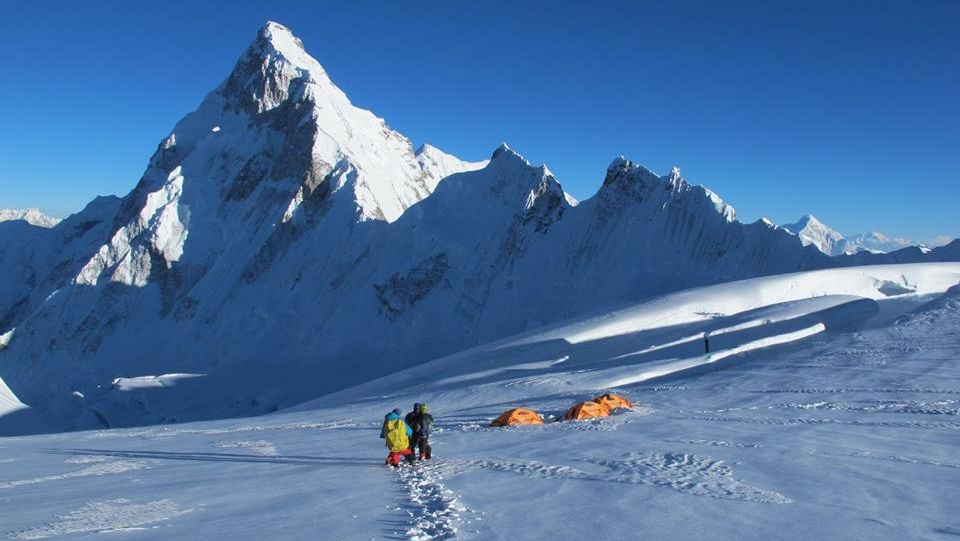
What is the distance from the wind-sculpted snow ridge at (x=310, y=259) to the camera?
5862 cm

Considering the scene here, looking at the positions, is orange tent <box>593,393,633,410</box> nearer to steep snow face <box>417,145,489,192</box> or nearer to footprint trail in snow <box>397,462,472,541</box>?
footprint trail in snow <box>397,462,472,541</box>

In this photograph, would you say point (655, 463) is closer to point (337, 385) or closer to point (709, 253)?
point (709, 253)

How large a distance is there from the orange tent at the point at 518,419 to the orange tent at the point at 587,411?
697mm

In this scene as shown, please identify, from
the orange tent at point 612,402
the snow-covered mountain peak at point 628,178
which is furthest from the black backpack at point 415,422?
the snow-covered mountain peak at point 628,178

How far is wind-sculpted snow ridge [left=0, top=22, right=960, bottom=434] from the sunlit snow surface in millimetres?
22868

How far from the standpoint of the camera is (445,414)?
1947 centimetres

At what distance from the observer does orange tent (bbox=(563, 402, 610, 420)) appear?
51.9 feet

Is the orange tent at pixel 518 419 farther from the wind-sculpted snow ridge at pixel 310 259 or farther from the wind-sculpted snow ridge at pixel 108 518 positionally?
the wind-sculpted snow ridge at pixel 310 259

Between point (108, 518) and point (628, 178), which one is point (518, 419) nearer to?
point (108, 518)

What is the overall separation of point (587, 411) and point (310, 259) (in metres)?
68.6

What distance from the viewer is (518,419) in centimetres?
1587

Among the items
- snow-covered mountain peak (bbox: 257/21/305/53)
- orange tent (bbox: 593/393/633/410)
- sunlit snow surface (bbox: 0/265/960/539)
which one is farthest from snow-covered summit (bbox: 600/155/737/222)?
snow-covered mountain peak (bbox: 257/21/305/53)

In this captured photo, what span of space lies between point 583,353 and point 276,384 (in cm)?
3801

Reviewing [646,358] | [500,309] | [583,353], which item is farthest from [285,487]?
[500,309]
